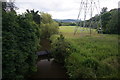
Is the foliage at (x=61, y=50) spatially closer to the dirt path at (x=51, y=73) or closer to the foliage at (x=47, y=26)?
the dirt path at (x=51, y=73)

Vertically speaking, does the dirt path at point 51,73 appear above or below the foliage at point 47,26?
below

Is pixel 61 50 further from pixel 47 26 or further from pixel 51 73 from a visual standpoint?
pixel 47 26

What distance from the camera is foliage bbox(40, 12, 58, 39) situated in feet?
63.5

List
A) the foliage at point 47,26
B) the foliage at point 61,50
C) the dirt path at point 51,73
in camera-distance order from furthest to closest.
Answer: the foliage at point 47,26
the foliage at point 61,50
the dirt path at point 51,73

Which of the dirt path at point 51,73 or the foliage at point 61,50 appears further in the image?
the foliage at point 61,50

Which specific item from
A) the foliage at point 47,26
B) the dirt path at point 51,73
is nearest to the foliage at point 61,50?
the dirt path at point 51,73

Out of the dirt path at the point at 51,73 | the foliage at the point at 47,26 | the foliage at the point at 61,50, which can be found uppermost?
the foliage at the point at 47,26

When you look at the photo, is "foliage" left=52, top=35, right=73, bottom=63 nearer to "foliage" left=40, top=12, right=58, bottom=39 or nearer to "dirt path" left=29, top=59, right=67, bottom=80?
"dirt path" left=29, top=59, right=67, bottom=80

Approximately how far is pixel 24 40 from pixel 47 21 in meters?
14.8

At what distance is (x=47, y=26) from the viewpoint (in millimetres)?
19250

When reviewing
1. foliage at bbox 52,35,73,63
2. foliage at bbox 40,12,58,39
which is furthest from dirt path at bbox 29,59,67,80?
foliage at bbox 40,12,58,39

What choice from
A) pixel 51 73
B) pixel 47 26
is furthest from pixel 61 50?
pixel 47 26

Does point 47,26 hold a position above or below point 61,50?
above

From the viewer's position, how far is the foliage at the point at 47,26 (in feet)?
63.5
